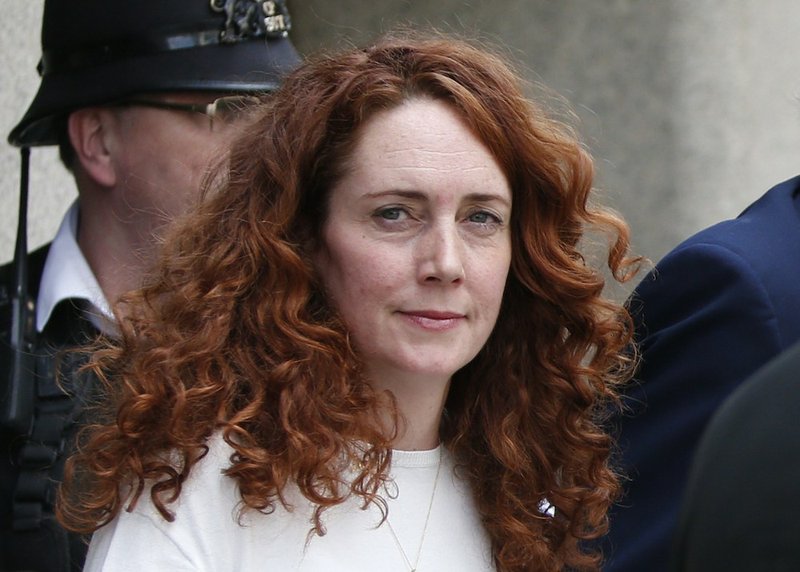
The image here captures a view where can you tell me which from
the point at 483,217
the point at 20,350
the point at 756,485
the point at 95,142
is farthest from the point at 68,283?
the point at 756,485

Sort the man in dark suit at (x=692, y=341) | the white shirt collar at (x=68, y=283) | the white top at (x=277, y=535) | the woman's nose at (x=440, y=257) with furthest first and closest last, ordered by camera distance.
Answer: the white shirt collar at (x=68, y=283) < the man in dark suit at (x=692, y=341) < the woman's nose at (x=440, y=257) < the white top at (x=277, y=535)

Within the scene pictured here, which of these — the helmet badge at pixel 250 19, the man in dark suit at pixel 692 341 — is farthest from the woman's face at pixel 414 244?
the helmet badge at pixel 250 19

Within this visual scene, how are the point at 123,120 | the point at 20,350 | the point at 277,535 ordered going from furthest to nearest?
the point at 123,120 → the point at 20,350 → the point at 277,535

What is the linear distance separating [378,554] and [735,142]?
11.7 feet

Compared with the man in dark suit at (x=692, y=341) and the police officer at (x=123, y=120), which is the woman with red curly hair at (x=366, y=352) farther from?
the police officer at (x=123, y=120)

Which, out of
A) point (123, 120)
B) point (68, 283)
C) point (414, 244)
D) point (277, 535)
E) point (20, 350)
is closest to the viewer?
point (277, 535)

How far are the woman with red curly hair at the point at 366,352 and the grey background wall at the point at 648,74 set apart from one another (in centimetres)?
273

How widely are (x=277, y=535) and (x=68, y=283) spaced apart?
3.44 feet

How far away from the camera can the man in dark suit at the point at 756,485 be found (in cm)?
75

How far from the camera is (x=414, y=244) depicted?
2.07 m

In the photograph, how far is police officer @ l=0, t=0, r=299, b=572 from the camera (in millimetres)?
2816

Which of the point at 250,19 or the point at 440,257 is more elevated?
the point at 250,19

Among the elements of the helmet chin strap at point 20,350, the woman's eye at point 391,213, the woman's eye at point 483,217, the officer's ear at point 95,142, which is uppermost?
the woman's eye at point 391,213

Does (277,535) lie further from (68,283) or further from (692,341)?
(68,283)
